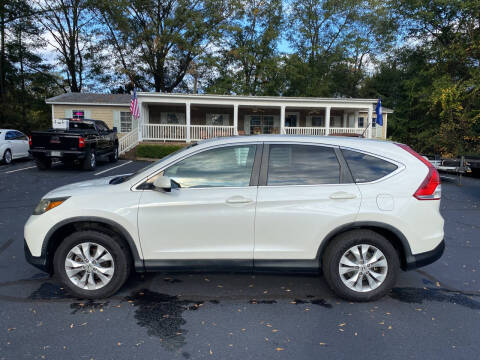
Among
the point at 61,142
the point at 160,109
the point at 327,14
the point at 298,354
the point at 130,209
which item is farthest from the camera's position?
the point at 327,14

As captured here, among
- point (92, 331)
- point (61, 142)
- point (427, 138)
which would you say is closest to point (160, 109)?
point (61, 142)

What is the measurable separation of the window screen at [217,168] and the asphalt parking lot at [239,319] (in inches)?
48.1

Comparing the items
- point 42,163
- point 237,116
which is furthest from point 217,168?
point 237,116

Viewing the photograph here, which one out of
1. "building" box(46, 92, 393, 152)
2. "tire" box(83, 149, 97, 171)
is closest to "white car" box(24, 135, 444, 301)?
"tire" box(83, 149, 97, 171)

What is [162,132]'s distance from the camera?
824 inches

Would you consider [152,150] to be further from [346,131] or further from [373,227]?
[373,227]

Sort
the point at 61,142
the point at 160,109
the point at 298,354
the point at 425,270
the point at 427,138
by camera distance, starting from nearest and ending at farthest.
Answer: the point at 298,354, the point at 425,270, the point at 61,142, the point at 160,109, the point at 427,138

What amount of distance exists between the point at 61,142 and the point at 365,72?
111ft

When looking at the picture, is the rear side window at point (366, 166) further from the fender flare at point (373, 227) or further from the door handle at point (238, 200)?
the door handle at point (238, 200)

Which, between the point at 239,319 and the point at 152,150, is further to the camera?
the point at 152,150

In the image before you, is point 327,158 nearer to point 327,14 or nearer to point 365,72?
point 327,14

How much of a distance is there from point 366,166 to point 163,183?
204 cm

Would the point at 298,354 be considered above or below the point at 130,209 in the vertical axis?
below

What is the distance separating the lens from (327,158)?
3.46 meters
